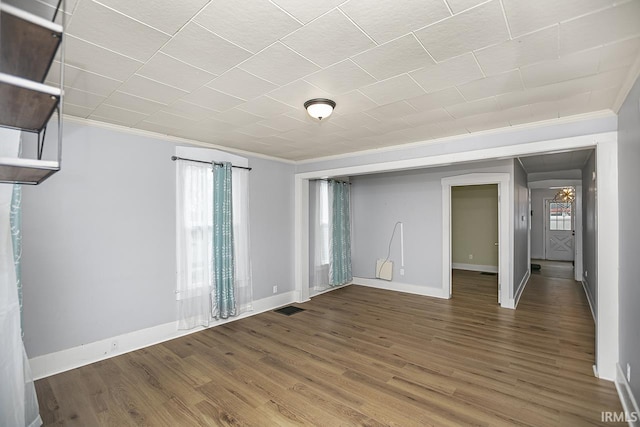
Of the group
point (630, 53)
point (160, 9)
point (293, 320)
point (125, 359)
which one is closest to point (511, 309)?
point (293, 320)

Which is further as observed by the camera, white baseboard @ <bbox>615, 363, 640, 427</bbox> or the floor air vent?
the floor air vent

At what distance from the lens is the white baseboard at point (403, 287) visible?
18.2 ft

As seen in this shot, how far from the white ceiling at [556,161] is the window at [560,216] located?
14.6ft

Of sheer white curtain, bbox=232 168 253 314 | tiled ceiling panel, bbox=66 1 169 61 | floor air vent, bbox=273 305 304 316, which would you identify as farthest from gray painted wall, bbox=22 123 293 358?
tiled ceiling panel, bbox=66 1 169 61

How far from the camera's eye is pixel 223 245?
4180mm

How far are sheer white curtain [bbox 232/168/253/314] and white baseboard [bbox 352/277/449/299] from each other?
2814mm

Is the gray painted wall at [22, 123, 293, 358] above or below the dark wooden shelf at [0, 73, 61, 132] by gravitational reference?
below

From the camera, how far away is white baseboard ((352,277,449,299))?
18.2 ft

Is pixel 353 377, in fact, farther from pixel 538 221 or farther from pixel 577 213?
pixel 538 221

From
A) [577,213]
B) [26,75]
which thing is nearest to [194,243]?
[26,75]

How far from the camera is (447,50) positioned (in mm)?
1854

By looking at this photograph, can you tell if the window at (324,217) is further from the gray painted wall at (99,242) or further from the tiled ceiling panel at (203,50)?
the tiled ceiling panel at (203,50)

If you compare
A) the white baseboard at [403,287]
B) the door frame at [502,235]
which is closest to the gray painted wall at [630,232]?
the door frame at [502,235]

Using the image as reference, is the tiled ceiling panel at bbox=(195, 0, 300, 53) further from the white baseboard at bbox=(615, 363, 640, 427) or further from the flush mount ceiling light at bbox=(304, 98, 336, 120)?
the white baseboard at bbox=(615, 363, 640, 427)
